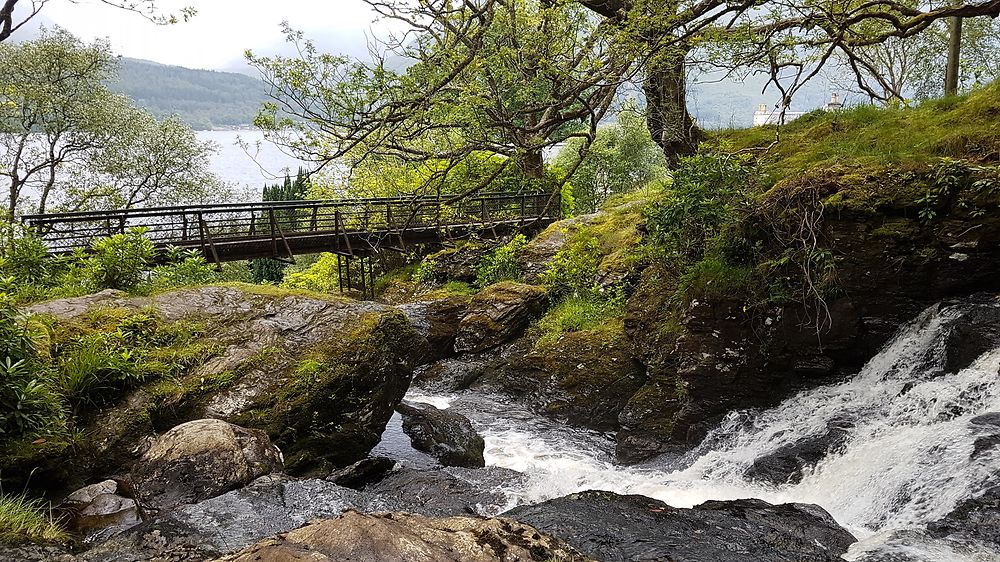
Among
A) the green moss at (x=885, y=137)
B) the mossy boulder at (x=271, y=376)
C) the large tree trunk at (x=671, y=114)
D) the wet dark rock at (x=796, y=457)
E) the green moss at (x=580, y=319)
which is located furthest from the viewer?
the green moss at (x=580, y=319)

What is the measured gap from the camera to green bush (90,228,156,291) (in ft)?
25.3

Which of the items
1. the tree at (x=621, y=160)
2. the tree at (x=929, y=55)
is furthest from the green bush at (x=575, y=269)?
the tree at (x=621, y=160)

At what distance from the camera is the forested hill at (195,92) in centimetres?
13100

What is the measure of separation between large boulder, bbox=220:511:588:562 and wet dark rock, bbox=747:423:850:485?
383 centimetres

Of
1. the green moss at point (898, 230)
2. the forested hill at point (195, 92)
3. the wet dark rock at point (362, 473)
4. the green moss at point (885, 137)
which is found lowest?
the wet dark rock at point (362, 473)

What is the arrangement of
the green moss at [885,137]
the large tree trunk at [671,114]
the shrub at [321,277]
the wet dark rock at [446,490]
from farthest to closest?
the shrub at [321,277] → the large tree trunk at [671,114] → the green moss at [885,137] → the wet dark rock at [446,490]

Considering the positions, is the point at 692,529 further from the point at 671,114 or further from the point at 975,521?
the point at 671,114

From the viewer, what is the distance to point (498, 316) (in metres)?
12.6

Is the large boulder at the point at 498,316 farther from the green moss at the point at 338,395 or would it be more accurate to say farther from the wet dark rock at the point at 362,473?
the wet dark rock at the point at 362,473

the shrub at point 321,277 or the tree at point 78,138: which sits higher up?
the tree at point 78,138

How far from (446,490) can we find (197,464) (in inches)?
104

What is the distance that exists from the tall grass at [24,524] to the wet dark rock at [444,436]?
4785mm

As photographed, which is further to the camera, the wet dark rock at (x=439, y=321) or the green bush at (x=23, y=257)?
the wet dark rock at (x=439, y=321)

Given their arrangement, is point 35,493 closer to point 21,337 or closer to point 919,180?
point 21,337
